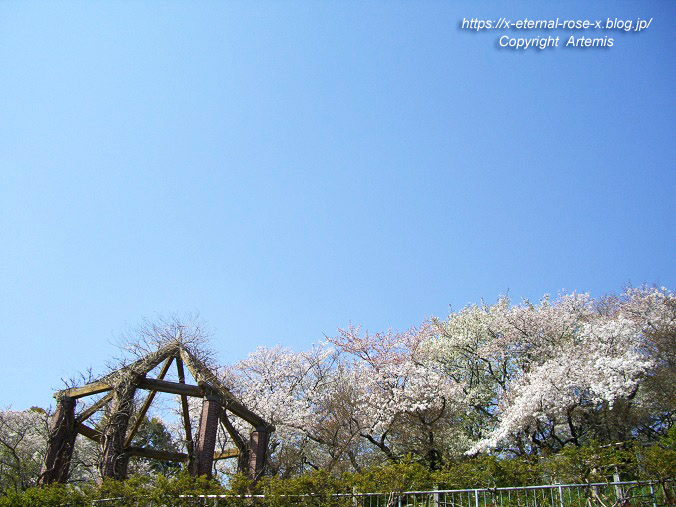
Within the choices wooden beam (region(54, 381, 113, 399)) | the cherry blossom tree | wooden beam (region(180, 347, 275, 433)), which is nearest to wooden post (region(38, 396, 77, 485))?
wooden beam (region(54, 381, 113, 399))

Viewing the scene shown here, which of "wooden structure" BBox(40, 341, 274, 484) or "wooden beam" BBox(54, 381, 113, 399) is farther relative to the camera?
"wooden beam" BBox(54, 381, 113, 399)

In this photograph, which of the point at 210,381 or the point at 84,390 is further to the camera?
the point at 84,390

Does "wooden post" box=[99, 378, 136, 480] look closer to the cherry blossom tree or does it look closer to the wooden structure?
the wooden structure

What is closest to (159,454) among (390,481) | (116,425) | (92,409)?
(92,409)

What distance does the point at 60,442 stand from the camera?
39.5 ft

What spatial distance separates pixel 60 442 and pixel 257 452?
4.76 metres

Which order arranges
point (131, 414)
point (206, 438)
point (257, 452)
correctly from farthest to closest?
point (257, 452)
point (131, 414)
point (206, 438)

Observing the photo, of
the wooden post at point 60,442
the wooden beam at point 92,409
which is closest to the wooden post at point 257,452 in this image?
the wooden beam at point 92,409

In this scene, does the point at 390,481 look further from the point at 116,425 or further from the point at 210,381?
the point at 116,425

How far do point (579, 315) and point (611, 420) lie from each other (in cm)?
634

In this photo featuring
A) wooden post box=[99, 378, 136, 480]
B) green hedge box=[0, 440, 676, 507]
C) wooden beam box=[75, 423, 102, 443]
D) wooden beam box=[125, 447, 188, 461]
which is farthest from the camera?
wooden beam box=[125, 447, 188, 461]

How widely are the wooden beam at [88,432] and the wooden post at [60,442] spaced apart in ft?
0.49

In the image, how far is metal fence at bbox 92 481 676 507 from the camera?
8625 millimetres

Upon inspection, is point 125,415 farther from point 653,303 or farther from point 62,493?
point 653,303
